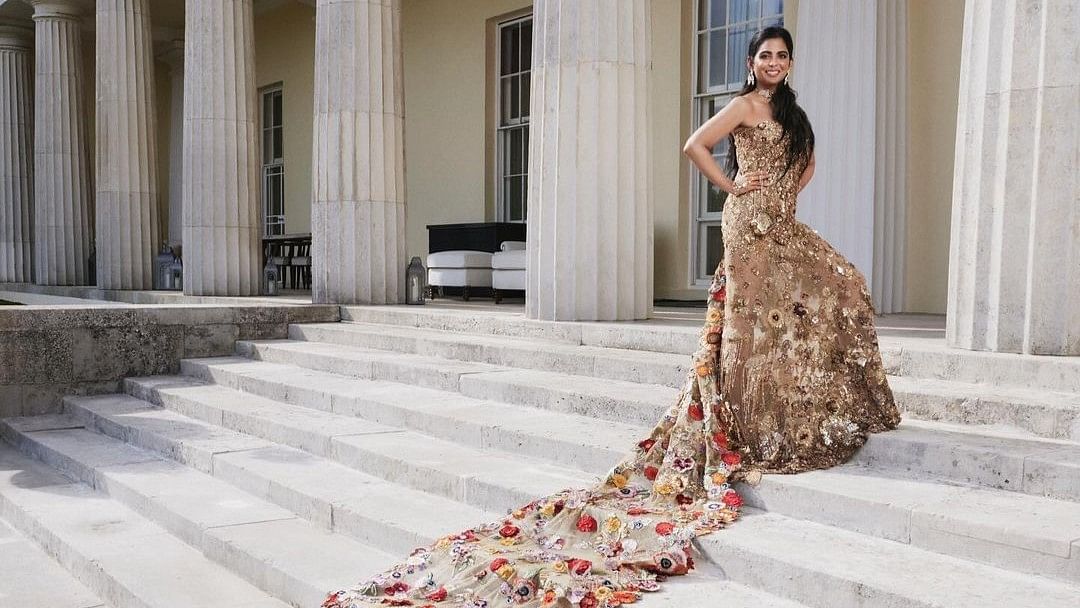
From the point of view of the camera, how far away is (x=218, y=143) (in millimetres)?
10812

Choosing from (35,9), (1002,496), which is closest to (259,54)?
(35,9)

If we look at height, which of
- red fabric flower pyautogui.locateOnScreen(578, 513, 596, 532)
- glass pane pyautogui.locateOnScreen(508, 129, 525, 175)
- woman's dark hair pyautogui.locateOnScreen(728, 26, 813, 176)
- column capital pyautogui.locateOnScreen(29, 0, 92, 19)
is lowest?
red fabric flower pyautogui.locateOnScreen(578, 513, 596, 532)

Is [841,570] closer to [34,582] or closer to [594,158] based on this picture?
[34,582]

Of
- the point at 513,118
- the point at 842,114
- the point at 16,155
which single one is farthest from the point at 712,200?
the point at 16,155

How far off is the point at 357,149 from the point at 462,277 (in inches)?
98.9

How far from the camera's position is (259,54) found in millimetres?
18141

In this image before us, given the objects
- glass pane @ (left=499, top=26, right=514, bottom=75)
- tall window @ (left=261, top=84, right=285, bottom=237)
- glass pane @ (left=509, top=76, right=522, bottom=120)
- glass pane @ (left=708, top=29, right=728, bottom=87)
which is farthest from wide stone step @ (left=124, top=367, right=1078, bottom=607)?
tall window @ (left=261, top=84, right=285, bottom=237)

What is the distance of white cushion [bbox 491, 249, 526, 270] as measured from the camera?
33.5 feet

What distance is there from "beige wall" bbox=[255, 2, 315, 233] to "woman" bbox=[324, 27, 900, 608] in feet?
46.2

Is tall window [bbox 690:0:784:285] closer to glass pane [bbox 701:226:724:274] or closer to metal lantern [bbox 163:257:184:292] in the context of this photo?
glass pane [bbox 701:226:724:274]

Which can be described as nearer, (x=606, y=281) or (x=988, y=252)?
(x=988, y=252)

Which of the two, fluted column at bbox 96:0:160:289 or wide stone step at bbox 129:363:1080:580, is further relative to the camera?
fluted column at bbox 96:0:160:289

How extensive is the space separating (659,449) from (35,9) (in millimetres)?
14948

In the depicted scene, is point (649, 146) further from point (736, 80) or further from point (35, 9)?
point (35, 9)
